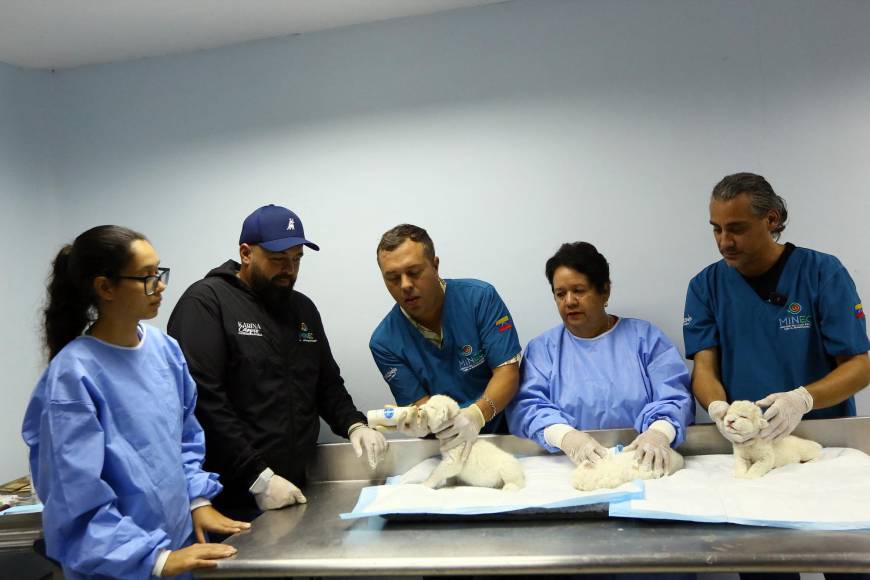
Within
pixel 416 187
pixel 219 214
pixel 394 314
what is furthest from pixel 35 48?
pixel 394 314

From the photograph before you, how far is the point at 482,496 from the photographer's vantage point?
1771 millimetres

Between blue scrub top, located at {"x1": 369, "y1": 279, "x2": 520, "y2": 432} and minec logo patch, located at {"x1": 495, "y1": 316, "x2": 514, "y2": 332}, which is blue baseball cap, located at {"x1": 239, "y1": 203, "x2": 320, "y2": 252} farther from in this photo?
minec logo patch, located at {"x1": 495, "y1": 316, "x2": 514, "y2": 332}

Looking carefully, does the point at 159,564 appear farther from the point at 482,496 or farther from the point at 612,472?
the point at 612,472

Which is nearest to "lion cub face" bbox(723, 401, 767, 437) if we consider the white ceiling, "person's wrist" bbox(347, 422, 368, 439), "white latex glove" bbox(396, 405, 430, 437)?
"white latex glove" bbox(396, 405, 430, 437)

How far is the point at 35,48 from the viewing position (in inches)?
115

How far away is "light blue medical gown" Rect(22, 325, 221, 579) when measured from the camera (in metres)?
1.45

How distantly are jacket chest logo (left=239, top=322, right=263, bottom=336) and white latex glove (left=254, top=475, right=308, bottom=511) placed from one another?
45cm

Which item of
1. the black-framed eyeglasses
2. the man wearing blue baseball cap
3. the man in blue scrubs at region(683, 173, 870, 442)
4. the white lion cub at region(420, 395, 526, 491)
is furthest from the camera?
the man in blue scrubs at region(683, 173, 870, 442)

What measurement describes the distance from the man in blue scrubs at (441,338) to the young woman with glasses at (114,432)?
75 cm

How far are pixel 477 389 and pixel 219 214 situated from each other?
1583 millimetres

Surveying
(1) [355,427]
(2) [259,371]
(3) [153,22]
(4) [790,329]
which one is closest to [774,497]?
(4) [790,329]

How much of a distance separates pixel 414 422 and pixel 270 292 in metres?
0.72

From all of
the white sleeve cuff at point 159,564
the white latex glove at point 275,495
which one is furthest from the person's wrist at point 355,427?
the white sleeve cuff at point 159,564

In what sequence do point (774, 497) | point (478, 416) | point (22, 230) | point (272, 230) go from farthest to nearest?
point (22, 230)
point (272, 230)
point (478, 416)
point (774, 497)
